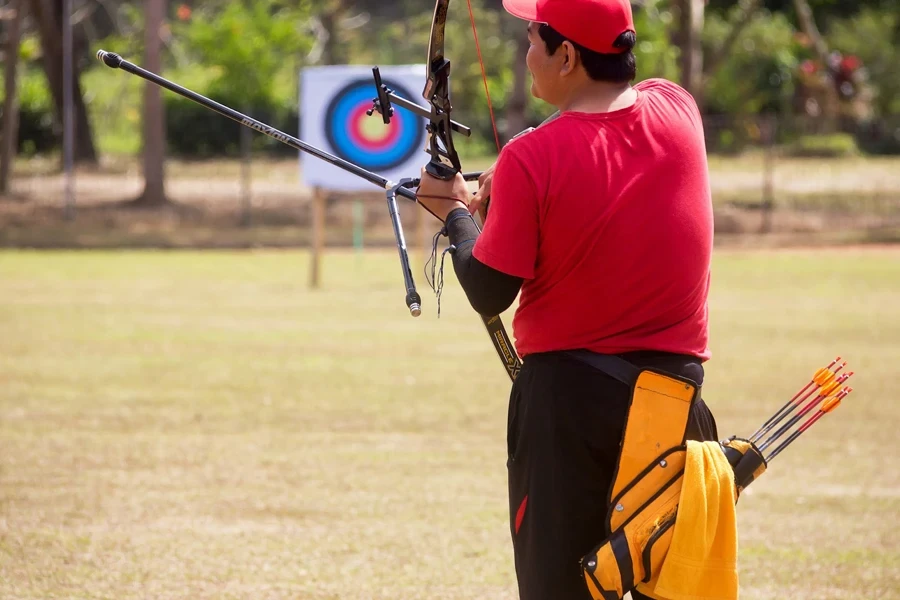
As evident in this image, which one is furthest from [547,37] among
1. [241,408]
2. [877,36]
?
[877,36]

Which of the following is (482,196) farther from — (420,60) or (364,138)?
(420,60)

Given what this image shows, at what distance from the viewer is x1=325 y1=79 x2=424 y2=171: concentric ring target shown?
16469 millimetres

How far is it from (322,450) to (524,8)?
4.35 meters

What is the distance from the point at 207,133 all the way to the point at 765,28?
1816 cm

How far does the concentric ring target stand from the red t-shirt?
13.5m

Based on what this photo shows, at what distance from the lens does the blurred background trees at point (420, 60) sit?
3075cm

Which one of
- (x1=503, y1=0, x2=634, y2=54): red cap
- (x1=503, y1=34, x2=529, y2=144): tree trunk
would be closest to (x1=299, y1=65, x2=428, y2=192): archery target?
(x1=503, y1=34, x2=529, y2=144): tree trunk

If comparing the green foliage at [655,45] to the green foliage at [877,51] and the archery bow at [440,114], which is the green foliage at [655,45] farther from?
the archery bow at [440,114]

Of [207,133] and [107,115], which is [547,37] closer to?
[207,133]

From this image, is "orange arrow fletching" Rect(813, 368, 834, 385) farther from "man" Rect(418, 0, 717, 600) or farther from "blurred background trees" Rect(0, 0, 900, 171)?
"blurred background trees" Rect(0, 0, 900, 171)

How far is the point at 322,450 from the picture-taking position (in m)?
7.04

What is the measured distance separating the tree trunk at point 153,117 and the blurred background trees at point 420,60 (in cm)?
7

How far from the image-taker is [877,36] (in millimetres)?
43125

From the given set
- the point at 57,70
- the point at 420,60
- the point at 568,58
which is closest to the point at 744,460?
the point at 568,58
